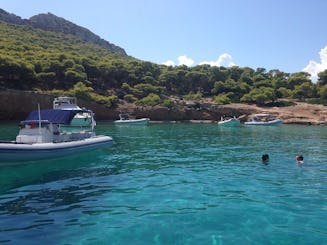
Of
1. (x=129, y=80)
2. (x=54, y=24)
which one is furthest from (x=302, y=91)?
(x=54, y=24)

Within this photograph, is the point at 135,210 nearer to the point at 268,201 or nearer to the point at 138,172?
the point at 268,201

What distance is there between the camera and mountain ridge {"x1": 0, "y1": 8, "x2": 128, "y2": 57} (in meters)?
130

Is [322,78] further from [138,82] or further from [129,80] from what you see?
[129,80]

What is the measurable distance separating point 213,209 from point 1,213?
624 cm

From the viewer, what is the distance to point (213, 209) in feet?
32.6

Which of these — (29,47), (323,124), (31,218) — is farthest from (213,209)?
(29,47)

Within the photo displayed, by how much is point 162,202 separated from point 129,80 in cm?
7424

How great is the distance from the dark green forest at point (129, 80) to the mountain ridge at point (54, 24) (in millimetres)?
34094

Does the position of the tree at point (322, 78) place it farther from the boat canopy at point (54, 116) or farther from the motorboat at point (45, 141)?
the boat canopy at point (54, 116)

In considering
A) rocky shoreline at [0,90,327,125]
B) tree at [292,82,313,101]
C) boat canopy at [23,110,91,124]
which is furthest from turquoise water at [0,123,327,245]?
tree at [292,82,313,101]

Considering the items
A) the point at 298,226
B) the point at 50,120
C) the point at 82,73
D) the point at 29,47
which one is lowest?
the point at 298,226

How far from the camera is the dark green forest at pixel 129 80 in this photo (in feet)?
205

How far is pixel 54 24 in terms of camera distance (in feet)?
462

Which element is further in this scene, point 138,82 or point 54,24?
point 54,24
